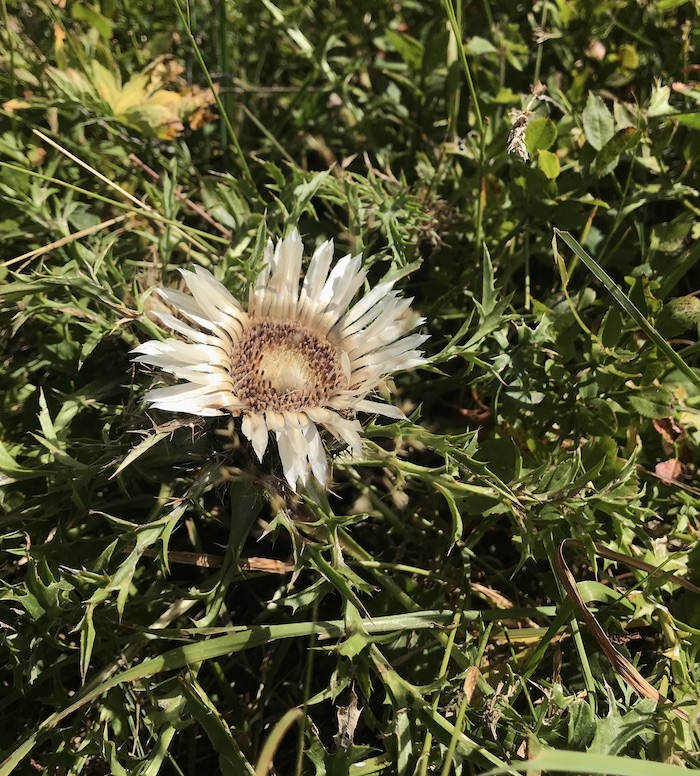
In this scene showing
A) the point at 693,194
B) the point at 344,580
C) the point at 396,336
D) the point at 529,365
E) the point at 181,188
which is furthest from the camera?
the point at 181,188

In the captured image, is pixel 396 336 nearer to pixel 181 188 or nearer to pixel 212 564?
pixel 212 564

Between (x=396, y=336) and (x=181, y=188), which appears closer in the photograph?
(x=396, y=336)

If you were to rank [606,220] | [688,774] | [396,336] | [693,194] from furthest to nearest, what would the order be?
[606,220]
[693,194]
[396,336]
[688,774]

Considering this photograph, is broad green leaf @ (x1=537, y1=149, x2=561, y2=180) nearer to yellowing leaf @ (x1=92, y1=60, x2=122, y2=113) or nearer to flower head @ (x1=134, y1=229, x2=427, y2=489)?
flower head @ (x1=134, y1=229, x2=427, y2=489)

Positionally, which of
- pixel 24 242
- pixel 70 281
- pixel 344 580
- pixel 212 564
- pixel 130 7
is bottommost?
pixel 212 564

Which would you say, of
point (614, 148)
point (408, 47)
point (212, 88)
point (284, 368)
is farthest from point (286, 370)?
point (408, 47)

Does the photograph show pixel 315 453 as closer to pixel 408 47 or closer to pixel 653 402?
pixel 653 402

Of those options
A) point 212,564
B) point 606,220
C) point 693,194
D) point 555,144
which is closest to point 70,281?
point 212,564

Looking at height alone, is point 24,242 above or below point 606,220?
below
